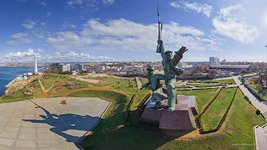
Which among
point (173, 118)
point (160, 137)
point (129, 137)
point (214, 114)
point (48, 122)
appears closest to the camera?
point (160, 137)

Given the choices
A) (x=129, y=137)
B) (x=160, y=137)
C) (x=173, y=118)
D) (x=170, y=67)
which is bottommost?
(x=129, y=137)

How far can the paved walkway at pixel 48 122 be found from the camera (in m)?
26.3

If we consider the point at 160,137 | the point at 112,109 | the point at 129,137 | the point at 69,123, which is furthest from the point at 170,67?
the point at 69,123

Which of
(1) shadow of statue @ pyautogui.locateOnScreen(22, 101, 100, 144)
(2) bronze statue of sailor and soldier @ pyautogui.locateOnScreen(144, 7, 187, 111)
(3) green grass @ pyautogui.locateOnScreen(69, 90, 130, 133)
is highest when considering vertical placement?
(2) bronze statue of sailor and soldier @ pyautogui.locateOnScreen(144, 7, 187, 111)

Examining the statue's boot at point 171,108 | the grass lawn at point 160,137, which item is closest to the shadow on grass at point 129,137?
the grass lawn at point 160,137

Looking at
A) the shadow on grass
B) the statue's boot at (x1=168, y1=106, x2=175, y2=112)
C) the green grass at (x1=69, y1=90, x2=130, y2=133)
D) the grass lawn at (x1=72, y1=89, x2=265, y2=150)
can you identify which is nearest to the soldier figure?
the statue's boot at (x1=168, y1=106, x2=175, y2=112)

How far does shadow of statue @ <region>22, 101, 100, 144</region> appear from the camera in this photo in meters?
28.3

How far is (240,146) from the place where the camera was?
74.6 feet

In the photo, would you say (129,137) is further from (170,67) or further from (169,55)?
(169,55)

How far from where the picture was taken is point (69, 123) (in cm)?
3156

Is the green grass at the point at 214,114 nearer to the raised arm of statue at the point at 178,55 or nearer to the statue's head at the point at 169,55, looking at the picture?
the raised arm of statue at the point at 178,55

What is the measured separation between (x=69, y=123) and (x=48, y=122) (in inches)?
108

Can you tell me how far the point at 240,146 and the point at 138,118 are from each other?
11.0m

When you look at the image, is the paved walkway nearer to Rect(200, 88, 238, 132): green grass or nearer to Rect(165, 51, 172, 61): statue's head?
Rect(165, 51, 172, 61): statue's head
